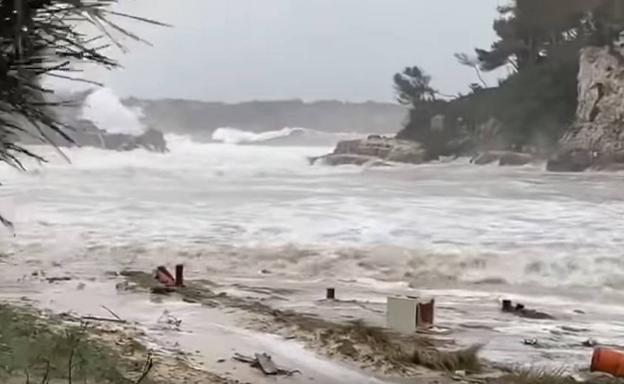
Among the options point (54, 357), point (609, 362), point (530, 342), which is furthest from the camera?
point (530, 342)

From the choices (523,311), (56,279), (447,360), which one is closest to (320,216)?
(56,279)

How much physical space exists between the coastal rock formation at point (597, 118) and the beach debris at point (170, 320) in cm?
362

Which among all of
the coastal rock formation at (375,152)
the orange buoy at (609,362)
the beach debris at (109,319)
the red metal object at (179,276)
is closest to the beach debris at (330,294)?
the red metal object at (179,276)

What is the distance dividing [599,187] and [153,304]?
369 centimetres

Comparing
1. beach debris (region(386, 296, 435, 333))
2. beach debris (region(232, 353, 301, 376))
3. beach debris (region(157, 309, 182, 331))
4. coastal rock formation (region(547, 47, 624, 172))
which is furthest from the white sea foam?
beach debris (region(232, 353, 301, 376))

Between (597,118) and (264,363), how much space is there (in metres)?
5.02

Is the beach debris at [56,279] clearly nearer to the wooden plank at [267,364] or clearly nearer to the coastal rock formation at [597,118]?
the wooden plank at [267,364]

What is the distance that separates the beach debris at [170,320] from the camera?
3.48 m

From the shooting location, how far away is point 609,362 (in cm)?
304

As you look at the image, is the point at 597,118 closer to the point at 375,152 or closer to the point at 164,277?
the point at 375,152

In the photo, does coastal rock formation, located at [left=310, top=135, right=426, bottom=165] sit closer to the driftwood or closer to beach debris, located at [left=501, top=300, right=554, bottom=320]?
beach debris, located at [left=501, top=300, right=554, bottom=320]

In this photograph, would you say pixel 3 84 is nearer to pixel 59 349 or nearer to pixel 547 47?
pixel 59 349

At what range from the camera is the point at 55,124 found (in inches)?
48.1

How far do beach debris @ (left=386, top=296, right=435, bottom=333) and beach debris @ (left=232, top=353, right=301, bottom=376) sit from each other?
712 mm
